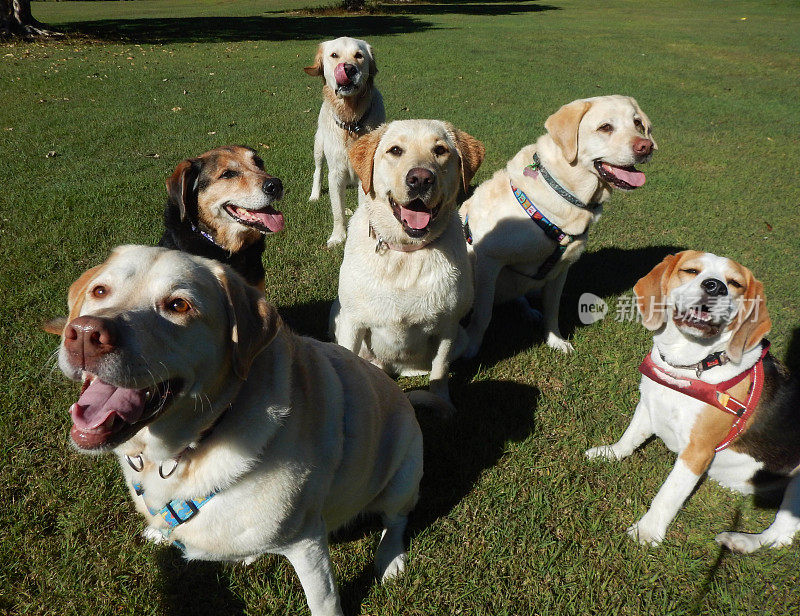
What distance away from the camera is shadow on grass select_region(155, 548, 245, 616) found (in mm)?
2496

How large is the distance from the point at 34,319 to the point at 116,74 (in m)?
13.1

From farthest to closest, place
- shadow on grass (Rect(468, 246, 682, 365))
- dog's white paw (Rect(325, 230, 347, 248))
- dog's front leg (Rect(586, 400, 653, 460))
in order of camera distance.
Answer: dog's white paw (Rect(325, 230, 347, 248)), shadow on grass (Rect(468, 246, 682, 365)), dog's front leg (Rect(586, 400, 653, 460))

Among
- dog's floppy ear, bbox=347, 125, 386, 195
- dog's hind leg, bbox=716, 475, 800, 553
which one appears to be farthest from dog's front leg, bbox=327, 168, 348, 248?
dog's hind leg, bbox=716, 475, 800, 553

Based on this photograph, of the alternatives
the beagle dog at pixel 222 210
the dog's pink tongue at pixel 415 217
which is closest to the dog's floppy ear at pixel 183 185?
the beagle dog at pixel 222 210

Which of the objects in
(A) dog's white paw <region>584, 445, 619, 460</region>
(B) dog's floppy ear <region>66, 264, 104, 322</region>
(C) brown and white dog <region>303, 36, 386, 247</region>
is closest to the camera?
(B) dog's floppy ear <region>66, 264, 104, 322</region>

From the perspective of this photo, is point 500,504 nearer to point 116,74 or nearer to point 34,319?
point 34,319

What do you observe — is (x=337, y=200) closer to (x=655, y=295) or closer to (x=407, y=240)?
(x=407, y=240)

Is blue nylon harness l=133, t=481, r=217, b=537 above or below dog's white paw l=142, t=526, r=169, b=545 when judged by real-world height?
above

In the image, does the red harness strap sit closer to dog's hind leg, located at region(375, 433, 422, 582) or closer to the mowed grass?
the mowed grass

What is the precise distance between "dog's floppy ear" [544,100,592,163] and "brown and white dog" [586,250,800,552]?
1469mm

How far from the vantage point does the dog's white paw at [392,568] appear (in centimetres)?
266

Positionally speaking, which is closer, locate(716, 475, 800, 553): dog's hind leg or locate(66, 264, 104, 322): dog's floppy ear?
locate(66, 264, 104, 322): dog's floppy ear

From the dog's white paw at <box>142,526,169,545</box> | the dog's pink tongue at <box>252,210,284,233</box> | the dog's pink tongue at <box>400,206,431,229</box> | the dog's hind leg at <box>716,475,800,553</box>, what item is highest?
the dog's pink tongue at <box>400,206,431,229</box>

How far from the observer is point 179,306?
5.61 ft
